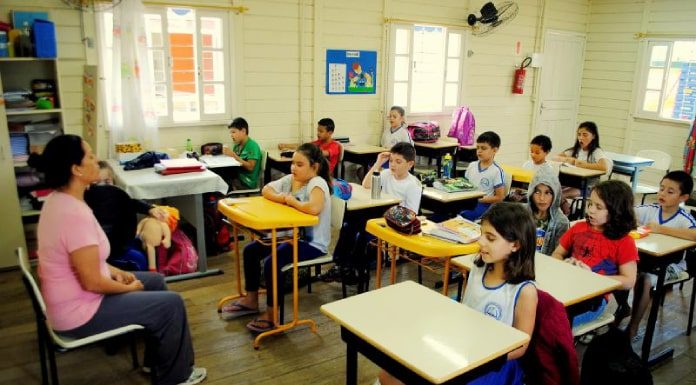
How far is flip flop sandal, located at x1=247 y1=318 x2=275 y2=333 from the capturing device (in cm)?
322

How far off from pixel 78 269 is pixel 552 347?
186 cm

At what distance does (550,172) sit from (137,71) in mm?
3716

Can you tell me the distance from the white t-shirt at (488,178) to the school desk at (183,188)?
2.05 meters

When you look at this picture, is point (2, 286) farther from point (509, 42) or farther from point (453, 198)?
point (509, 42)

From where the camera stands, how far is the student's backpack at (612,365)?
7.06 feet

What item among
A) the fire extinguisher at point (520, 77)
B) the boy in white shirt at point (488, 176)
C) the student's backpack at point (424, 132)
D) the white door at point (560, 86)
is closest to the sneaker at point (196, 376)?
the boy in white shirt at point (488, 176)

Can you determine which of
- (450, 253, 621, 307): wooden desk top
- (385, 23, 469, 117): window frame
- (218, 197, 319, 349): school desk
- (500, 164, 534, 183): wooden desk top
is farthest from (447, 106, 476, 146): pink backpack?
(450, 253, 621, 307): wooden desk top

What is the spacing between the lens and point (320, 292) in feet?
12.6

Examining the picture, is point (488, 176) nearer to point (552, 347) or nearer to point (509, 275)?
point (509, 275)

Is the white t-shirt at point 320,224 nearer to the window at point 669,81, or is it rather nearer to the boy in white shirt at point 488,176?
the boy in white shirt at point 488,176

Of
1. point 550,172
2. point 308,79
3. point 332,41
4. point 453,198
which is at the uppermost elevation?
point 332,41

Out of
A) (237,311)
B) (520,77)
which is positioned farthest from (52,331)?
(520,77)

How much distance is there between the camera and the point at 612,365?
2166 mm

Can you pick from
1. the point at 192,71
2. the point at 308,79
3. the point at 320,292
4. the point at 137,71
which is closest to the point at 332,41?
the point at 308,79
